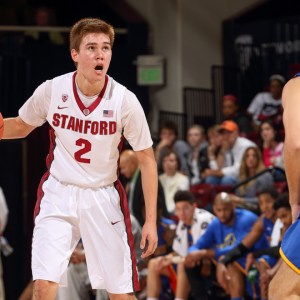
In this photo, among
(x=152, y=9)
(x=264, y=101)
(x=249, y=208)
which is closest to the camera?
(x=249, y=208)

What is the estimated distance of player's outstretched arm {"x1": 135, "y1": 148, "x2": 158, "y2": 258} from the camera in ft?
17.8

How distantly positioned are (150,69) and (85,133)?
30.0 ft

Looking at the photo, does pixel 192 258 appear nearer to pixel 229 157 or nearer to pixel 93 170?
pixel 229 157

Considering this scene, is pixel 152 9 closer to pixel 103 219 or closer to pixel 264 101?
pixel 264 101

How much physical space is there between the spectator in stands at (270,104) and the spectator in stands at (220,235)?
11.4 ft

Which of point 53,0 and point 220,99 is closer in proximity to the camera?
point 220,99

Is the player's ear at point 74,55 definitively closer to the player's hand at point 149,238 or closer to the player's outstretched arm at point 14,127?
the player's outstretched arm at point 14,127

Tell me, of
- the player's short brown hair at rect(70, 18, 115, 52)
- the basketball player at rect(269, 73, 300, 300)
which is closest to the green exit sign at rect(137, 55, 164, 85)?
the player's short brown hair at rect(70, 18, 115, 52)

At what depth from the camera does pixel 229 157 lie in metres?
11.5

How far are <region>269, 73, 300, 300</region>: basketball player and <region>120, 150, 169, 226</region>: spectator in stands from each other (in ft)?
19.0

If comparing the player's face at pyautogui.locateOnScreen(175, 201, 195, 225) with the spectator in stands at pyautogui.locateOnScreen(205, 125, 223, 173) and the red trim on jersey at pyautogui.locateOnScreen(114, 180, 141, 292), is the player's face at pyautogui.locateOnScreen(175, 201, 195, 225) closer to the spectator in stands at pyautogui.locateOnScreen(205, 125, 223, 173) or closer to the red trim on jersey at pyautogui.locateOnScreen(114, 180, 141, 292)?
the spectator in stands at pyautogui.locateOnScreen(205, 125, 223, 173)

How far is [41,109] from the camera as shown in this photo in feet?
18.5

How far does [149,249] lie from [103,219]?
34cm

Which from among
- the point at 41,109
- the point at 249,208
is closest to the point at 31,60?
the point at 249,208
